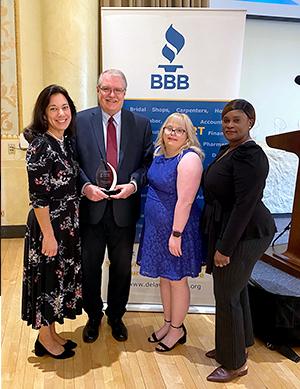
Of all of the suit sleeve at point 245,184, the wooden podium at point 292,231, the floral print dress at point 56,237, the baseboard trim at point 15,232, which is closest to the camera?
the suit sleeve at point 245,184

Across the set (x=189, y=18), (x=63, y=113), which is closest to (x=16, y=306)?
(x=63, y=113)

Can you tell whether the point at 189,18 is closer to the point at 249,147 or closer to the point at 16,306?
the point at 249,147

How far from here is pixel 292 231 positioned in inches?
114

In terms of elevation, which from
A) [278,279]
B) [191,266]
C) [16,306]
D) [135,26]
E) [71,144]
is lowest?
[16,306]

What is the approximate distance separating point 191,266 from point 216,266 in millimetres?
241

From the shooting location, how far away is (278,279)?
8.91ft

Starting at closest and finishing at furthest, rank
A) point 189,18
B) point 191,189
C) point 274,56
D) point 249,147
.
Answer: point 249,147 → point 191,189 → point 189,18 → point 274,56

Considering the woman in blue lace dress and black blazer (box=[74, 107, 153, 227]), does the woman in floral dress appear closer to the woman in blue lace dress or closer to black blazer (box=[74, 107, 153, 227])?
black blazer (box=[74, 107, 153, 227])

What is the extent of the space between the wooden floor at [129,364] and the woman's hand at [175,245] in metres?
0.64

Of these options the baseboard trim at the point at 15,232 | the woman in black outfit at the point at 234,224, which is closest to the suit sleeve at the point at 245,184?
the woman in black outfit at the point at 234,224

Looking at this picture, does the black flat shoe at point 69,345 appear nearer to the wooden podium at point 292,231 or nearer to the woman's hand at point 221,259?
the woman's hand at point 221,259

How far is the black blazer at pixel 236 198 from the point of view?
1.91 meters

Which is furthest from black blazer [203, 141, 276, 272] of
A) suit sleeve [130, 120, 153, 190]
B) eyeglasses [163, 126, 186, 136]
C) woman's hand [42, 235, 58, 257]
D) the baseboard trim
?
the baseboard trim

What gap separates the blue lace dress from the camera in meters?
2.27
